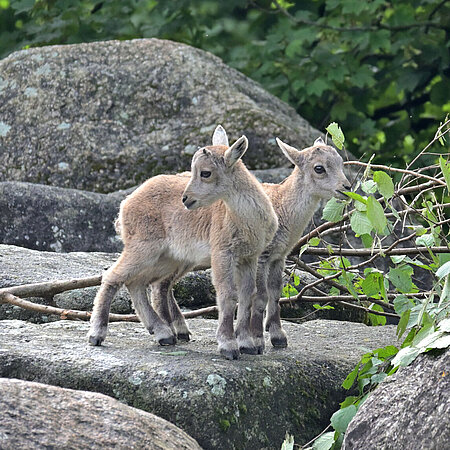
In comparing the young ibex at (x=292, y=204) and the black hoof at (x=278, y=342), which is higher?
the young ibex at (x=292, y=204)

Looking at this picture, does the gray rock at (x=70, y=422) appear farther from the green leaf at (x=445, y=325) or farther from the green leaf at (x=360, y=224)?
the green leaf at (x=360, y=224)

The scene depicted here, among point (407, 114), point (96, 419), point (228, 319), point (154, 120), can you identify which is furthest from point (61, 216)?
point (407, 114)

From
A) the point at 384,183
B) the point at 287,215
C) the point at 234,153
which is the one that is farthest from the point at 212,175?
the point at 384,183

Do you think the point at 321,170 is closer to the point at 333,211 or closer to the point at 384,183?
the point at 333,211

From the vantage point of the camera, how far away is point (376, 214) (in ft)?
18.8

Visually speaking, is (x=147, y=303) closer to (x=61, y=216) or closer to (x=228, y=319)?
(x=228, y=319)

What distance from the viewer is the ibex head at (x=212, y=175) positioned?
6.32 meters

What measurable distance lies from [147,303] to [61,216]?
9.31 ft

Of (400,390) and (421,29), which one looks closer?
(400,390)

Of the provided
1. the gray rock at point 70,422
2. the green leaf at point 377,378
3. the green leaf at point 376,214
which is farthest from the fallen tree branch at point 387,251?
the gray rock at point 70,422

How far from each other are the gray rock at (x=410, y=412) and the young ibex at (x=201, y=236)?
162cm

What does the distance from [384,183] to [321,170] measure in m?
1.29

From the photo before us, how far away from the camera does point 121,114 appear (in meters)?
11.4

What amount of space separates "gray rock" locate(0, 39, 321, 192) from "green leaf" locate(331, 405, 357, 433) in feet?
18.0
